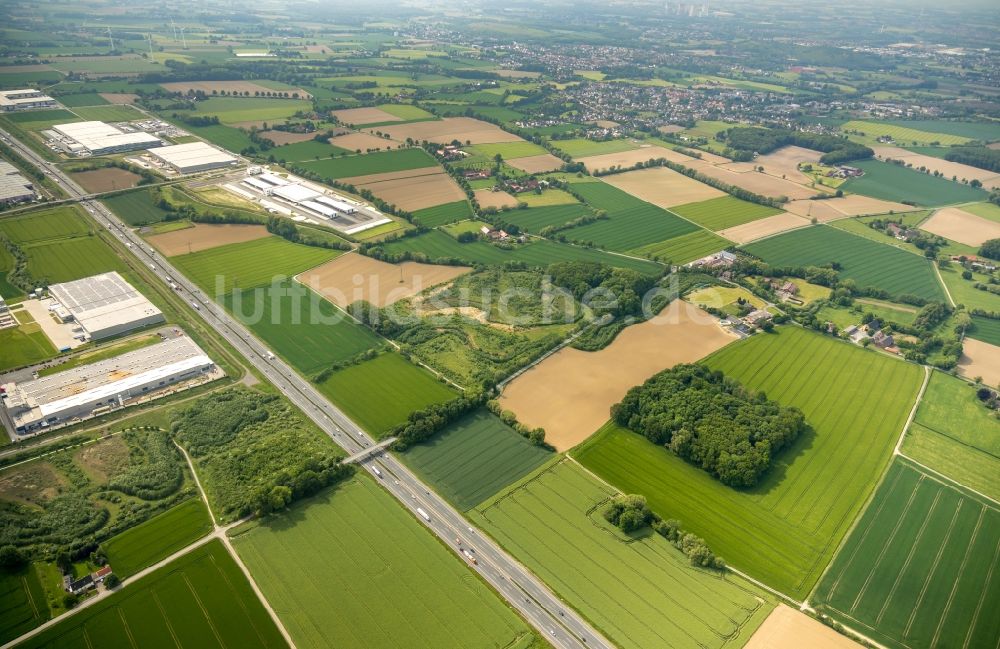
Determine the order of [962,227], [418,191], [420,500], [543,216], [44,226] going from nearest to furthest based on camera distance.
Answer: [420,500], [44,226], [543,216], [962,227], [418,191]

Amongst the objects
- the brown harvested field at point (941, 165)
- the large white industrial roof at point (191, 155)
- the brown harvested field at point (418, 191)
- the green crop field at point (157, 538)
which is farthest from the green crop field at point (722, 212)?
the large white industrial roof at point (191, 155)

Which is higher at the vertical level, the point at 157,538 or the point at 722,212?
the point at 722,212

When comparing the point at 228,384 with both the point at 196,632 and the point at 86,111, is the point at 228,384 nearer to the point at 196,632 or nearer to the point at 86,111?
the point at 196,632

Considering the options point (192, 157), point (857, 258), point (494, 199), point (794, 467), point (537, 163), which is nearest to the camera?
point (794, 467)

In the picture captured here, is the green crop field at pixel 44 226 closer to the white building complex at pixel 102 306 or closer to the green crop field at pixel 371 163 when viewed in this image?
the white building complex at pixel 102 306

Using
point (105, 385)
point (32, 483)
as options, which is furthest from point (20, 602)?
point (105, 385)

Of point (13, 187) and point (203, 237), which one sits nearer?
point (203, 237)

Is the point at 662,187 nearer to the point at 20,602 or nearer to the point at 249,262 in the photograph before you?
the point at 249,262
